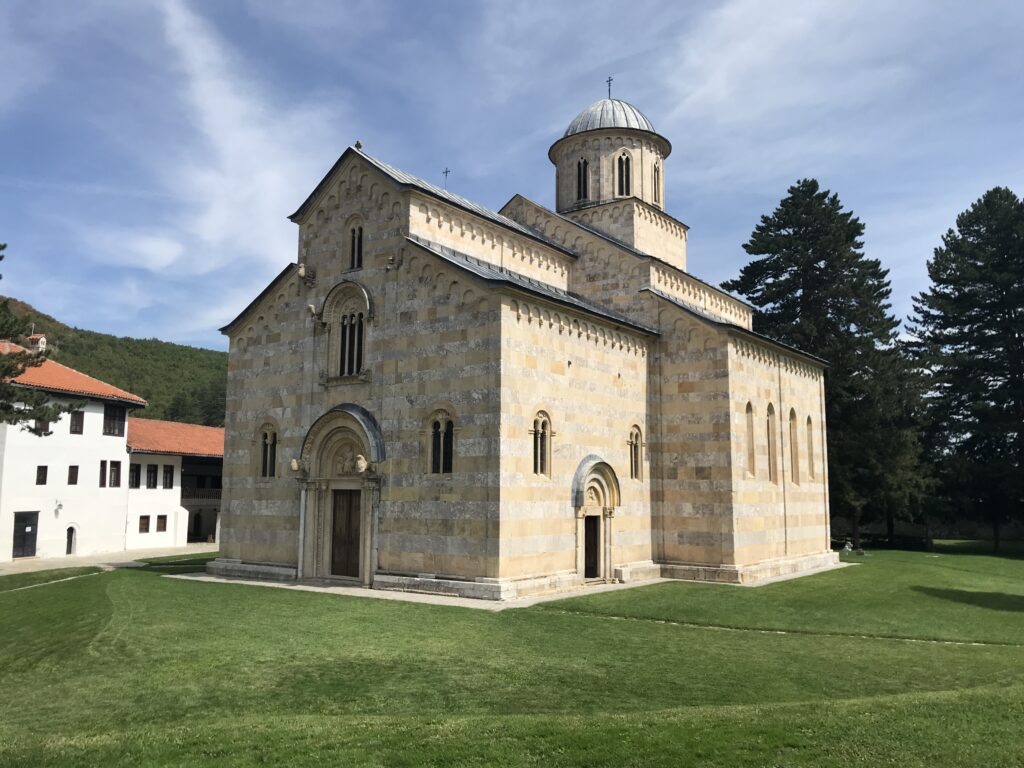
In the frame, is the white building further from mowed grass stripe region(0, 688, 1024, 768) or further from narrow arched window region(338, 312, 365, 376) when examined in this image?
mowed grass stripe region(0, 688, 1024, 768)

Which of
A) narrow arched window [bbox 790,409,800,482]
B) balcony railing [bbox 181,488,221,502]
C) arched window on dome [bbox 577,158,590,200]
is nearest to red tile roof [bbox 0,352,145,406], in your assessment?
balcony railing [bbox 181,488,221,502]

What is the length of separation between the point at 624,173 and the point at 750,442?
12808mm

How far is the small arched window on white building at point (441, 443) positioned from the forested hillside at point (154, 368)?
66.9m

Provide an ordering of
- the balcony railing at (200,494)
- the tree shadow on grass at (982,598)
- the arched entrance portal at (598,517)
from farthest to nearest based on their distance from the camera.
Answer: the balcony railing at (200,494) → the arched entrance portal at (598,517) → the tree shadow on grass at (982,598)

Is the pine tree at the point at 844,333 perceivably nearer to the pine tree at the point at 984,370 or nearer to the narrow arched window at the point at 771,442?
the pine tree at the point at 984,370

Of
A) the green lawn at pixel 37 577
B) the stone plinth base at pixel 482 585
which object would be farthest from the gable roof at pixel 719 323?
the green lawn at pixel 37 577

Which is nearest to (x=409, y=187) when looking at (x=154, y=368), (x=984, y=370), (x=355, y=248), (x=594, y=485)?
(x=355, y=248)

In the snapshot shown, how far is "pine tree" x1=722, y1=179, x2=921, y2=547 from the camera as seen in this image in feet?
130

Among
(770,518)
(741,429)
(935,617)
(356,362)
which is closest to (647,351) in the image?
(741,429)

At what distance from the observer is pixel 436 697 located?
34.8 ft

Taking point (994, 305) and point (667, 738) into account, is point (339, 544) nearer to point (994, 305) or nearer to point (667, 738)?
point (667, 738)

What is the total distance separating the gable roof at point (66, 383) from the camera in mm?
36500

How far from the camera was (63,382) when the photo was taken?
38.6m

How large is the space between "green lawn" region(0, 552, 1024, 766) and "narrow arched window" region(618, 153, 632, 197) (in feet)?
57.8
